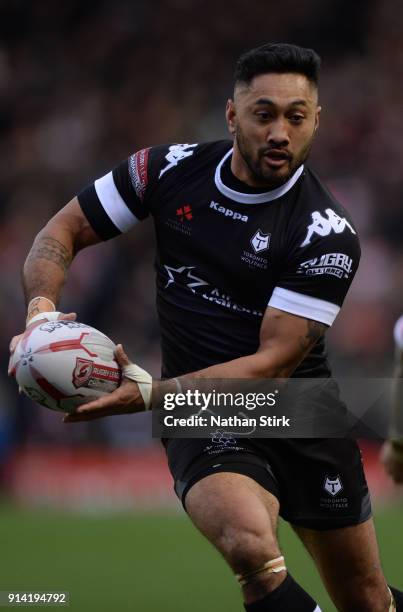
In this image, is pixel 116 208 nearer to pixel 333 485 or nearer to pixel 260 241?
pixel 260 241

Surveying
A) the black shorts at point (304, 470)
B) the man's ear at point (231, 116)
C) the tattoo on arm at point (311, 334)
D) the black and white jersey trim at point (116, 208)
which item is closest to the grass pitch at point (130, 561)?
the black shorts at point (304, 470)

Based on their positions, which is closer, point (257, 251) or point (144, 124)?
point (257, 251)

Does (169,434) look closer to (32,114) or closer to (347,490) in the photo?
(347,490)

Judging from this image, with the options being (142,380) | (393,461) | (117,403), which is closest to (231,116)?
(142,380)

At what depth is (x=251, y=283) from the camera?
5016mm

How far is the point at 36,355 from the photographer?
4488 millimetres

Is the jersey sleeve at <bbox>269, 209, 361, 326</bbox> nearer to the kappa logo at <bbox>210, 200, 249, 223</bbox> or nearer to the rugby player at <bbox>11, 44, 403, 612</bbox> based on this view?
the rugby player at <bbox>11, 44, 403, 612</bbox>

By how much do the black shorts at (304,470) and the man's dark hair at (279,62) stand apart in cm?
151

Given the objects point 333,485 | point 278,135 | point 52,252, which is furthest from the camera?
point 52,252

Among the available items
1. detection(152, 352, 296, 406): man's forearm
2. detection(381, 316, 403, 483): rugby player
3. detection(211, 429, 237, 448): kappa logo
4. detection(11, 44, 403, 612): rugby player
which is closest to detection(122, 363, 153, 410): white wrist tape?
detection(11, 44, 403, 612): rugby player

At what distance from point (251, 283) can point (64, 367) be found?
0.96 m

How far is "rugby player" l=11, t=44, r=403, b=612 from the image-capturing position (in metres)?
4.75

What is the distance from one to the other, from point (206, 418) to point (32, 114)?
40.6 ft

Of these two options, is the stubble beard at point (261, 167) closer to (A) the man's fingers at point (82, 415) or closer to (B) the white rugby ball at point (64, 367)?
(B) the white rugby ball at point (64, 367)
